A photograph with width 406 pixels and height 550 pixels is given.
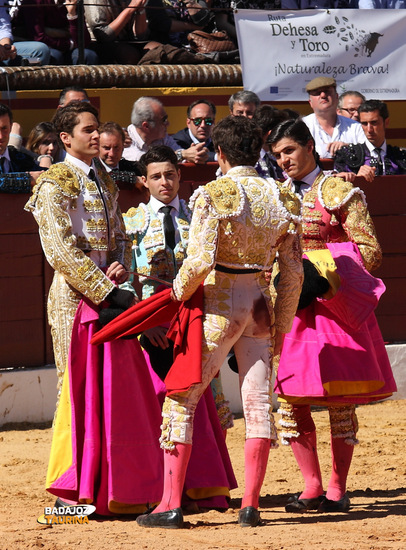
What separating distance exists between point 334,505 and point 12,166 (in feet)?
10.0

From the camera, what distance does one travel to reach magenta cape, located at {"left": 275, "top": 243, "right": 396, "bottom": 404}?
4480 mm

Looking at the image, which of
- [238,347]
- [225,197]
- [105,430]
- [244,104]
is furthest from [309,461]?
[244,104]

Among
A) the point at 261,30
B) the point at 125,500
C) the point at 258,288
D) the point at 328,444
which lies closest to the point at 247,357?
the point at 258,288

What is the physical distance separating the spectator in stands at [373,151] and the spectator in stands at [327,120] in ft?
0.74

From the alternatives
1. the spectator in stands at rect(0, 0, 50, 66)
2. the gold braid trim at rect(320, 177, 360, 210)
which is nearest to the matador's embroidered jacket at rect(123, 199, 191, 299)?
the gold braid trim at rect(320, 177, 360, 210)

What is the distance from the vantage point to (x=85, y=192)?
4.45m

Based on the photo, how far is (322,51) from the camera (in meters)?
8.09

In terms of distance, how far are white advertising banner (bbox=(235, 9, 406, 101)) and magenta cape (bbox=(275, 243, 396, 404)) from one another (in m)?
3.52

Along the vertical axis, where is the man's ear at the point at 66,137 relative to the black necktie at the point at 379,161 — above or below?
below

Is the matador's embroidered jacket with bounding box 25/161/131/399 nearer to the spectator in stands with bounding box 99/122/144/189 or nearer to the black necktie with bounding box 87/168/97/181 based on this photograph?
the black necktie with bounding box 87/168/97/181

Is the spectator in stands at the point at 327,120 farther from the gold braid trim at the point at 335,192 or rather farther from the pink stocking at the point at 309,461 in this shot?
the pink stocking at the point at 309,461

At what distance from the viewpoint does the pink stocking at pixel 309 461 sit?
4574 mm

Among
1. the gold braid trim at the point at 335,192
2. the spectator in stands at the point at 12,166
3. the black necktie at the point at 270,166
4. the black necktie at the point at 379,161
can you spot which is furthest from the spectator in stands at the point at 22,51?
the gold braid trim at the point at 335,192

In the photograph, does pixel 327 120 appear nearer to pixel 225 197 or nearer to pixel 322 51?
pixel 322 51
